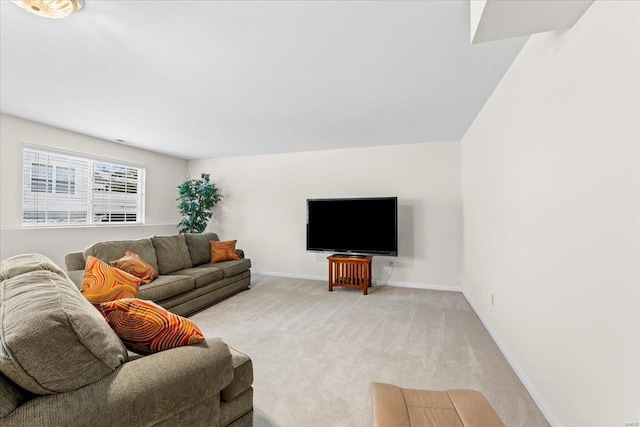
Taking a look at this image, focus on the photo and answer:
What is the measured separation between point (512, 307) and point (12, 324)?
293cm

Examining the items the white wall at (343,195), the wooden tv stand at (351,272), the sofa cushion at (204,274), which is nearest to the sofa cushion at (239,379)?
the sofa cushion at (204,274)

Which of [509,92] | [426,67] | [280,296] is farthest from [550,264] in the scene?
[280,296]

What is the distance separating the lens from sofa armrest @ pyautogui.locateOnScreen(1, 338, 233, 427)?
34.9 inches

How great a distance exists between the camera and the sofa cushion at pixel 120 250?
10.5 feet

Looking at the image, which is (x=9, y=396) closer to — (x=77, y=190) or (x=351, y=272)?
(x=351, y=272)

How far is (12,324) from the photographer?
36.3 inches

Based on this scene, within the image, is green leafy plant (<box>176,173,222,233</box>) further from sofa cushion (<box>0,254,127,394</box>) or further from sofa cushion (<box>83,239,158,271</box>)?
sofa cushion (<box>0,254,127,394</box>)

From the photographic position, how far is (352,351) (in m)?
2.61

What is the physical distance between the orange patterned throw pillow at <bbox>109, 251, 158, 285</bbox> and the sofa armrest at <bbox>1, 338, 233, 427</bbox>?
2352 mm

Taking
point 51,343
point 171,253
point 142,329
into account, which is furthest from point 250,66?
point 171,253

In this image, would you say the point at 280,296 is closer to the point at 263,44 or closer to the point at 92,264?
the point at 92,264

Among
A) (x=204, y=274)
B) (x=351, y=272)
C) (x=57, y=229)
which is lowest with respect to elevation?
(x=351, y=272)

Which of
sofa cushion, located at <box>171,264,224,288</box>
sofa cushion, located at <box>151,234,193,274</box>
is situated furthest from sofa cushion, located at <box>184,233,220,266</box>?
sofa cushion, located at <box>171,264,224,288</box>

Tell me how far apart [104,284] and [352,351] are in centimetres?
234
